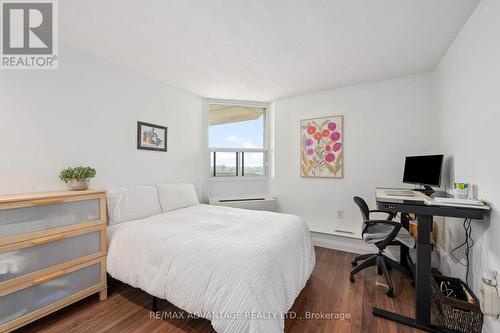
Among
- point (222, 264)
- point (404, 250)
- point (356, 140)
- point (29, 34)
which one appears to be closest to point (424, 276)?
point (404, 250)

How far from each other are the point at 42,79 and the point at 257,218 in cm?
252

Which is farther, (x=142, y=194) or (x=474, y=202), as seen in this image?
(x=142, y=194)

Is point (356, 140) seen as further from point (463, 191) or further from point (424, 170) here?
point (463, 191)

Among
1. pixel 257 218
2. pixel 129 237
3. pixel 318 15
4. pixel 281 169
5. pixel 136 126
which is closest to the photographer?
pixel 318 15

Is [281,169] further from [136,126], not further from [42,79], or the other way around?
[42,79]

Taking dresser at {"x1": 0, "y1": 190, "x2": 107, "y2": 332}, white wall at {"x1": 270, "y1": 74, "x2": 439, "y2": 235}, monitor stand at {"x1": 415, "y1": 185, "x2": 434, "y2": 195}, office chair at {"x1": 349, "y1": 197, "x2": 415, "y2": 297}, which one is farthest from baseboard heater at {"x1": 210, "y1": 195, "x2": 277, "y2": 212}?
monitor stand at {"x1": 415, "y1": 185, "x2": 434, "y2": 195}

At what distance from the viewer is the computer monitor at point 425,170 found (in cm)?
217

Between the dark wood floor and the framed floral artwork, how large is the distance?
1600 millimetres

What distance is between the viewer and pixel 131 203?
2.36 m

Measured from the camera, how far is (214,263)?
4.55ft

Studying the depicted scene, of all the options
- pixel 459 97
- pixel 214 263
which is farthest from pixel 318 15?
pixel 214 263

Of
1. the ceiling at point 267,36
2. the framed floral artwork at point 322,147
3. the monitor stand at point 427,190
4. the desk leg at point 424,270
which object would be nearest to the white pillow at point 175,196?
the ceiling at point 267,36

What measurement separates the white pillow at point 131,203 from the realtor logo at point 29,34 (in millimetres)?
1392

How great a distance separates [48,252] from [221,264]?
1.47 meters
